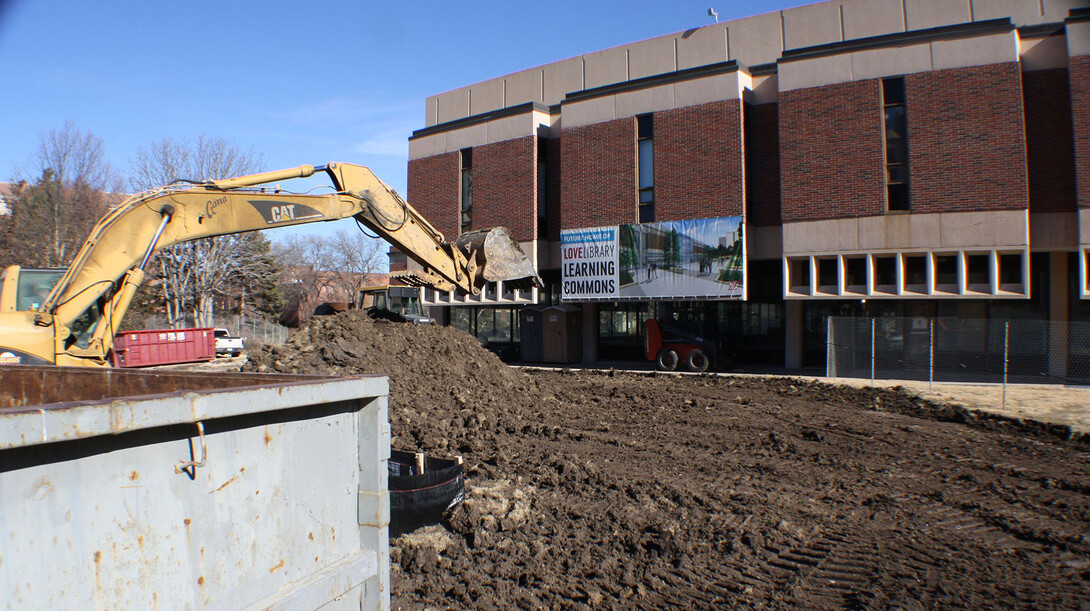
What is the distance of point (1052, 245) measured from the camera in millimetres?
19062

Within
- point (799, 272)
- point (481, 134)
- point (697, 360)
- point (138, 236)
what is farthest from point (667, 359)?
point (138, 236)

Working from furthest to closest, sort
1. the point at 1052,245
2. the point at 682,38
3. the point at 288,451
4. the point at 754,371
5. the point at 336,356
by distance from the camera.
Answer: the point at 682,38, the point at 754,371, the point at 1052,245, the point at 336,356, the point at 288,451

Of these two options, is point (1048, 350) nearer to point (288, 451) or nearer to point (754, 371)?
point (754, 371)

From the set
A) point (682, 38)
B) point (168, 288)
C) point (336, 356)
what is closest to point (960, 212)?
point (682, 38)

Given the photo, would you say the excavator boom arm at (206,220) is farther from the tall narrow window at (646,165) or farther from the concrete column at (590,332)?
the concrete column at (590,332)

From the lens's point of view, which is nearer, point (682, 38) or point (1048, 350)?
point (1048, 350)

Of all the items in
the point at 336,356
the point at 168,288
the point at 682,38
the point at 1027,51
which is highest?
the point at 682,38

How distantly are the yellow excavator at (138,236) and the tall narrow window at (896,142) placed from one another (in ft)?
48.7

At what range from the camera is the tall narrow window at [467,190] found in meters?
28.9

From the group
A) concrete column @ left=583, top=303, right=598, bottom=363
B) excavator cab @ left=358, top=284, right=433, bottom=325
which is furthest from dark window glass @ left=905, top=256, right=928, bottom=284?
excavator cab @ left=358, top=284, right=433, bottom=325

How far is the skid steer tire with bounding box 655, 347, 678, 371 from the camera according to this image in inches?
872

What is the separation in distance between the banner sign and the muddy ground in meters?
8.94

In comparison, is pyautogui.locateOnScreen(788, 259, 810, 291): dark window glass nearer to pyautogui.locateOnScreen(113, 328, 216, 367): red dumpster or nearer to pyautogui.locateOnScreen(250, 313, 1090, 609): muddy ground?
pyautogui.locateOnScreen(250, 313, 1090, 609): muddy ground

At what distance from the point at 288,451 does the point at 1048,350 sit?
66.7 feet
